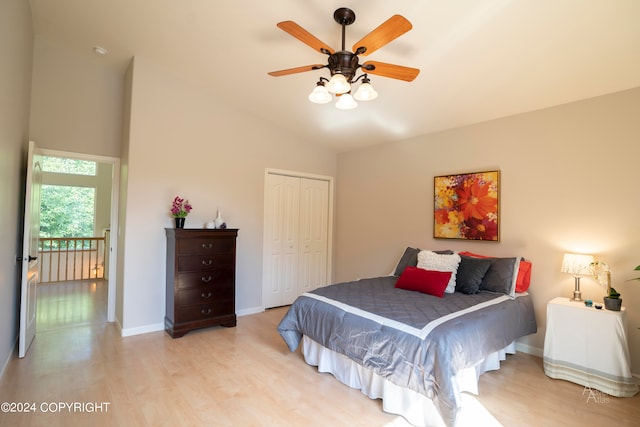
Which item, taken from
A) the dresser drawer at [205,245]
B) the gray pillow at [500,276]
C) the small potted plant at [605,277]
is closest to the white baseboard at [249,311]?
the dresser drawer at [205,245]

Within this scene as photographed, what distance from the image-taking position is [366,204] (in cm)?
489

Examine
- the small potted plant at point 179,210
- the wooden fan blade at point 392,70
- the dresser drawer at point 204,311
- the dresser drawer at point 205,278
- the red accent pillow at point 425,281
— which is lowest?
the dresser drawer at point 204,311

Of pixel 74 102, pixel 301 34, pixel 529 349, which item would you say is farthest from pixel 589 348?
pixel 74 102

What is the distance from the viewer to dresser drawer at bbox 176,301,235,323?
137 inches

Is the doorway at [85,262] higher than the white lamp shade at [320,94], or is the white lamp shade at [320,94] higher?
the white lamp shade at [320,94]

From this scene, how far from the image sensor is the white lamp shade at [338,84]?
6.70 ft

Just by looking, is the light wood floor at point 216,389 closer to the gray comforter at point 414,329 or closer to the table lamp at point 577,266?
the gray comforter at point 414,329

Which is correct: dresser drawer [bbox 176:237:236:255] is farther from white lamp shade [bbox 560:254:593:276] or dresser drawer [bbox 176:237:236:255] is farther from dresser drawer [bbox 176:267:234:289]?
white lamp shade [bbox 560:254:593:276]

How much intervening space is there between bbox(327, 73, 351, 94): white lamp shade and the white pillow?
2.14m

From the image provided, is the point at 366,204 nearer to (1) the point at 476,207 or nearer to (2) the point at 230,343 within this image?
(1) the point at 476,207

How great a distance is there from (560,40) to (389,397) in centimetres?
280

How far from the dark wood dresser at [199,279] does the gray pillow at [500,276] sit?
2.80 metres
